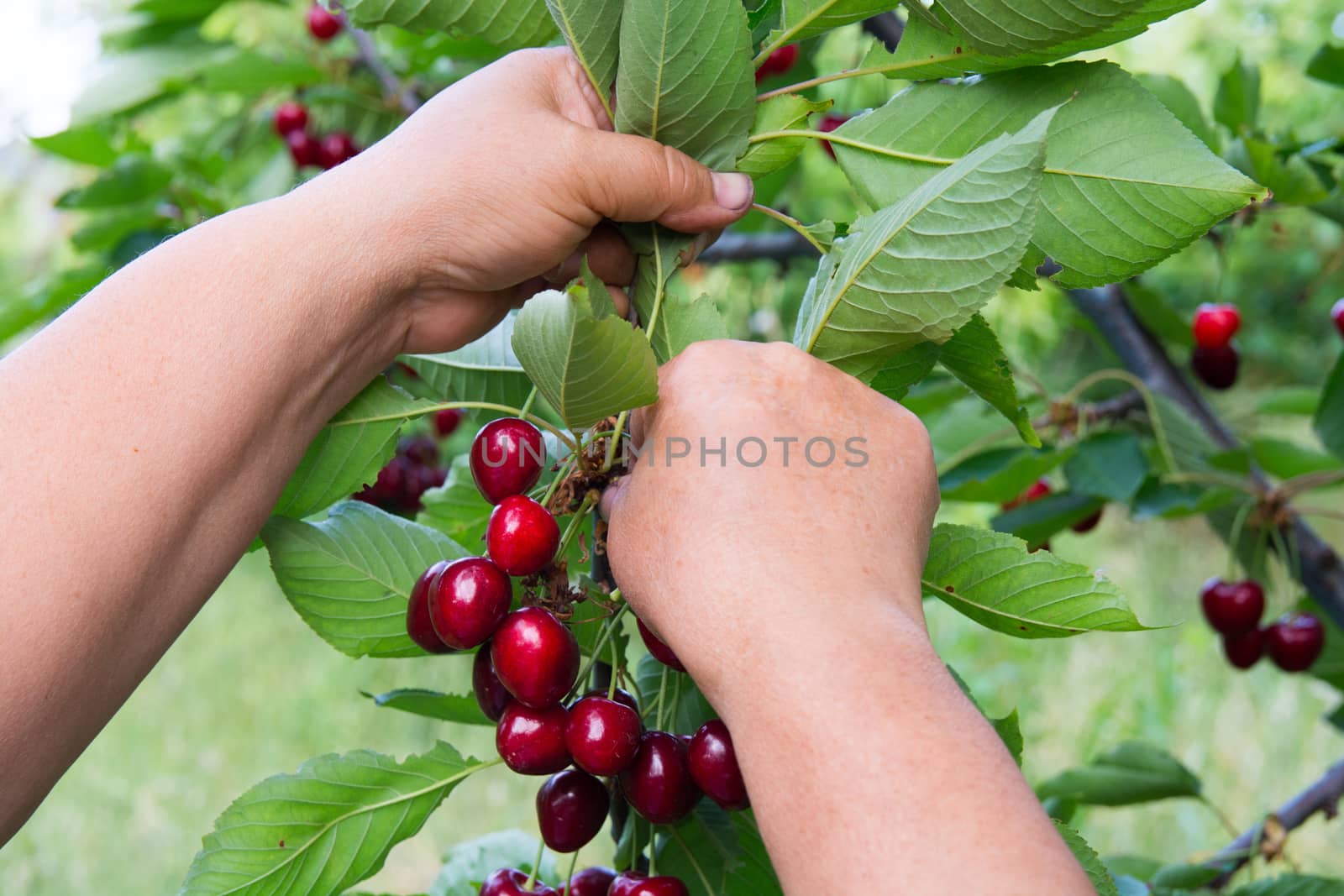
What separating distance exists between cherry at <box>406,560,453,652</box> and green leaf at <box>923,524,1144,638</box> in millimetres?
400

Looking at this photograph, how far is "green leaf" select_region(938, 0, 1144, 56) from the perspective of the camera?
30.6 inches

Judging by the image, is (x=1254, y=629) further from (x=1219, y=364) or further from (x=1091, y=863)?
(x=1091, y=863)

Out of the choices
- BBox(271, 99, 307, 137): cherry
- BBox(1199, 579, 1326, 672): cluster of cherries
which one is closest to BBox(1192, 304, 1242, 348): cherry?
BBox(1199, 579, 1326, 672): cluster of cherries

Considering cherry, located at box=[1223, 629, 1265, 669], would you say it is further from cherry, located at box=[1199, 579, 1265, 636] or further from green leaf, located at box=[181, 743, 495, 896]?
green leaf, located at box=[181, 743, 495, 896]

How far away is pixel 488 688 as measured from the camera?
0.89 m

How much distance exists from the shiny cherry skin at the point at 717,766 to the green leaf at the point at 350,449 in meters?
0.38

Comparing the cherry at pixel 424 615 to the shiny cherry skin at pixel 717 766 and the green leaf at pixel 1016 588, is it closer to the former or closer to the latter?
the shiny cherry skin at pixel 717 766

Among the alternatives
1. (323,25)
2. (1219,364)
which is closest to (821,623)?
(1219,364)

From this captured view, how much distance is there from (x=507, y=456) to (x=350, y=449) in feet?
0.58

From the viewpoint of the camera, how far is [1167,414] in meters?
1.80

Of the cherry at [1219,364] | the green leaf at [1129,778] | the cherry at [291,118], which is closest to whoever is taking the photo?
the green leaf at [1129,778]

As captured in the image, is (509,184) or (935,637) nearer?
(509,184)

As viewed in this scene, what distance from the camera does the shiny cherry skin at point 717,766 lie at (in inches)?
31.3

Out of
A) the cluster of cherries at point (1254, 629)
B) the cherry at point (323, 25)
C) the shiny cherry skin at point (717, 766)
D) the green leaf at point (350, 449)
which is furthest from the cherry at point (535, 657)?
the cherry at point (323, 25)
